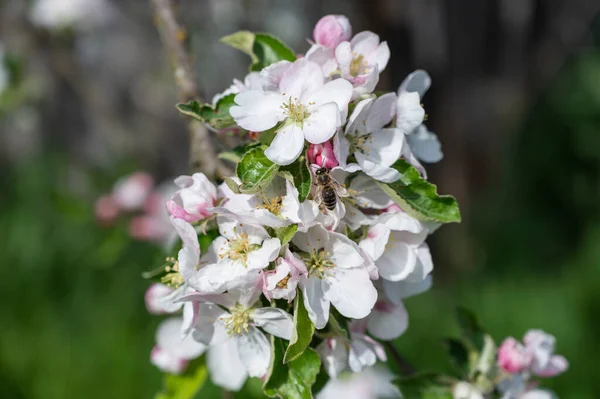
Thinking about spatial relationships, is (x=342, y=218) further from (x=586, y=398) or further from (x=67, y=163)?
(x=67, y=163)

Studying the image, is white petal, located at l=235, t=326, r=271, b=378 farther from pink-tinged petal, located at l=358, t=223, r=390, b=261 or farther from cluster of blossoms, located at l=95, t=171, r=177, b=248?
cluster of blossoms, located at l=95, t=171, r=177, b=248

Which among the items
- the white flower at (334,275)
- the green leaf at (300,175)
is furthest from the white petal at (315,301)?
the green leaf at (300,175)

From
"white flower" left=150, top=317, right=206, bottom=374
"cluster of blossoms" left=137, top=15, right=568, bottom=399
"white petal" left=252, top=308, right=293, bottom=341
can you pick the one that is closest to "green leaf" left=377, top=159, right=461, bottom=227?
"cluster of blossoms" left=137, top=15, right=568, bottom=399

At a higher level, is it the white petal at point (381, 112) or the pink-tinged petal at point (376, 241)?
the white petal at point (381, 112)

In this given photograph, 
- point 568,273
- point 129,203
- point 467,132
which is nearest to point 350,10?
point 467,132

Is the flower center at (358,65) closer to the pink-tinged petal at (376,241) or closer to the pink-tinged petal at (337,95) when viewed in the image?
the pink-tinged petal at (337,95)

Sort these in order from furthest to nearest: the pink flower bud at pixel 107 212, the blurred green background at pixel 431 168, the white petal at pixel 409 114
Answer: the blurred green background at pixel 431 168
the pink flower bud at pixel 107 212
the white petal at pixel 409 114

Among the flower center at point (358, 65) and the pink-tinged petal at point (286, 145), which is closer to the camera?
the pink-tinged petal at point (286, 145)
